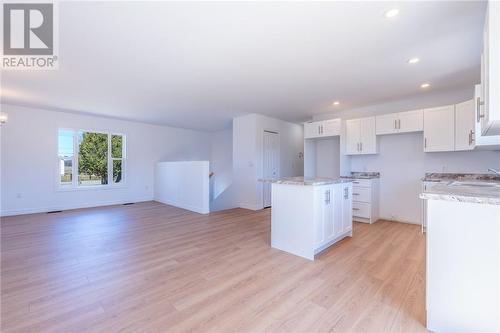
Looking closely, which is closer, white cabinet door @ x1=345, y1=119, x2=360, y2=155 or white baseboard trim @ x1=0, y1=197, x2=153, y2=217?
white cabinet door @ x1=345, y1=119, x2=360, y2=155

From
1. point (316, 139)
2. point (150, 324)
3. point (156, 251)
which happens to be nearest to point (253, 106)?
point (316, 139)

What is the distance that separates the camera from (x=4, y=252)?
2982mm

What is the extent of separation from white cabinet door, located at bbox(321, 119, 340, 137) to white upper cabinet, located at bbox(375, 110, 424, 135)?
784 millimetres

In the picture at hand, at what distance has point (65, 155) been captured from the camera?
19.4 ft

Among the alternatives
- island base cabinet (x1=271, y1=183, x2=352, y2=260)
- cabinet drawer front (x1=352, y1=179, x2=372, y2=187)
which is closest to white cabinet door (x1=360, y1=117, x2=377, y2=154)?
cabinet drawer front (x1=352, y1=179, x2=372, y2=187)

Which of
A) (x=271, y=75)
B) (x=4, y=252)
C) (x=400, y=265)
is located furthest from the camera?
(x=271, y=75)

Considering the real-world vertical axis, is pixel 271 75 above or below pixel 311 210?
above

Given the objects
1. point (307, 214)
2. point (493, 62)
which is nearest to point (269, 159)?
point (307, 214)

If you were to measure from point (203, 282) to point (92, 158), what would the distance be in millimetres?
5931

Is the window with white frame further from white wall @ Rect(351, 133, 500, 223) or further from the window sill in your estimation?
white wall @ Rect(351, 133, 500, 223)

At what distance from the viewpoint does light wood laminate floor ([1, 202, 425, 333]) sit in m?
1.68

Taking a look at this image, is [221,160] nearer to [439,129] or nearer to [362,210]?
[362,210]

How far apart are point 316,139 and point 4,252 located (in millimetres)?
6081

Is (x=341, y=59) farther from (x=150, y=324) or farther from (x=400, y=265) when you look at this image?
(x=150, y=324)
